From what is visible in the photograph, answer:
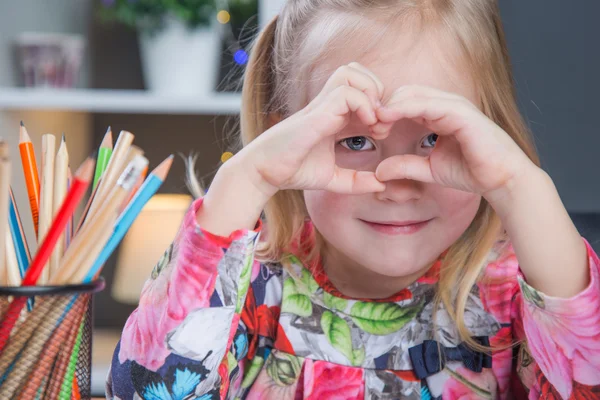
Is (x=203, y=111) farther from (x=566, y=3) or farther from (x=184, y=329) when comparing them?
(x=184, y=329)

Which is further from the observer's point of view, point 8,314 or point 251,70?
point 251,70

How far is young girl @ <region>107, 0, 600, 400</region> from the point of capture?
0.60 m

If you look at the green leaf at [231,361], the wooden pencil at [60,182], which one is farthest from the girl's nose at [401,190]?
the wooden pencil at [60,182]

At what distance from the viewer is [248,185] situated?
2.09 feet

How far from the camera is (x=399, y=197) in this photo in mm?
685

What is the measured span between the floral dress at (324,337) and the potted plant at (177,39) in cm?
85

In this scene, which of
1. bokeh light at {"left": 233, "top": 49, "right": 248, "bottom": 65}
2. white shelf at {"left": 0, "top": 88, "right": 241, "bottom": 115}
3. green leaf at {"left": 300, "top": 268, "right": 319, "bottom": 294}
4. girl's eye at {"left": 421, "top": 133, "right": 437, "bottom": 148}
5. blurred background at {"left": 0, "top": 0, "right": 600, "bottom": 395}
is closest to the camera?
girl's eye at {"left": 421, "top": 133, "right": 437, "bottom": 148}

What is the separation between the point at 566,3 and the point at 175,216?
1.02 m

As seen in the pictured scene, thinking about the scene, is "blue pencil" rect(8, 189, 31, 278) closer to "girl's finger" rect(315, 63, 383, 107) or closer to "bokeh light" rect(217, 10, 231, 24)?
"girl's finger" rect(315, 63, 383, 107)

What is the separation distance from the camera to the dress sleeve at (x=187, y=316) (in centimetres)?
60

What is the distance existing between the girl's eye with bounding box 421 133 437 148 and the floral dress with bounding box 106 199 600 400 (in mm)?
157

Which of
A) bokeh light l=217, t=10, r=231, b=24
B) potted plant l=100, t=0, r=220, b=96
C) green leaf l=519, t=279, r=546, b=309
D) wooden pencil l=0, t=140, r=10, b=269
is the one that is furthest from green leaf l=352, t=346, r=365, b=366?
bokeh light l=217, t=10, r=231, b=24

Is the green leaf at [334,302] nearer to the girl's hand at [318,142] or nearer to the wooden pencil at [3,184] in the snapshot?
the girl's hand at [318,142]

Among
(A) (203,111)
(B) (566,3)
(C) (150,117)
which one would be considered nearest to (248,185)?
(B) (566,3)
